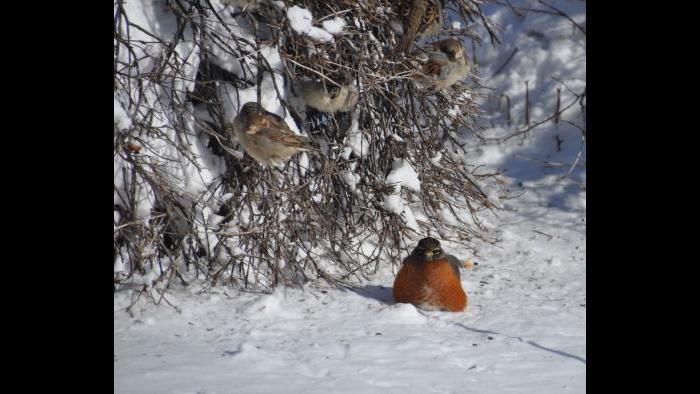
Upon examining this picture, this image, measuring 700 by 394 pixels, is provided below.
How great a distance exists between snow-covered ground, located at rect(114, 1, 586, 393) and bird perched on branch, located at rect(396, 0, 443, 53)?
1.34 meters

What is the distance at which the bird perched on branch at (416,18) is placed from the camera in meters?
4.48

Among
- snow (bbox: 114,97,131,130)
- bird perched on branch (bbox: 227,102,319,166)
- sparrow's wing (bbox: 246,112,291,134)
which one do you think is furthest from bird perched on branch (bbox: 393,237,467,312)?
snow (bbox: 114,97,131,130)

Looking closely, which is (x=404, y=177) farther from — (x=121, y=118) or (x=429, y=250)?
(x=121, y=118)

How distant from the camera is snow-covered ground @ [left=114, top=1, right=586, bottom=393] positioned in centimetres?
306

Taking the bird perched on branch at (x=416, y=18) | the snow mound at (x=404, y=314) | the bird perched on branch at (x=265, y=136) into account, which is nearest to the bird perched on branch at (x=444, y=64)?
the bird perched on branch at (x=416, y=18)

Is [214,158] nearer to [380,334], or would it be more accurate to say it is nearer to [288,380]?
[380,334]

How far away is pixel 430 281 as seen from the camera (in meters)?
3.95

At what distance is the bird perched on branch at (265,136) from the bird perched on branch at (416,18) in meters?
1.18

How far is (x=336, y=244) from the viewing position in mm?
4707

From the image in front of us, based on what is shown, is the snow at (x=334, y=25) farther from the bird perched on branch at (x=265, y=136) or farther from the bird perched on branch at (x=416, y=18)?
the bird perched on branch at (x=265, y=136)

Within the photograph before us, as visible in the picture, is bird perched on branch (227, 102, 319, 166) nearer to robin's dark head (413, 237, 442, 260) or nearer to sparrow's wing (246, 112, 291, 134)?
sparrow's wing (246, 112, 291, 134)

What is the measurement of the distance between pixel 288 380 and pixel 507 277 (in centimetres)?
201
